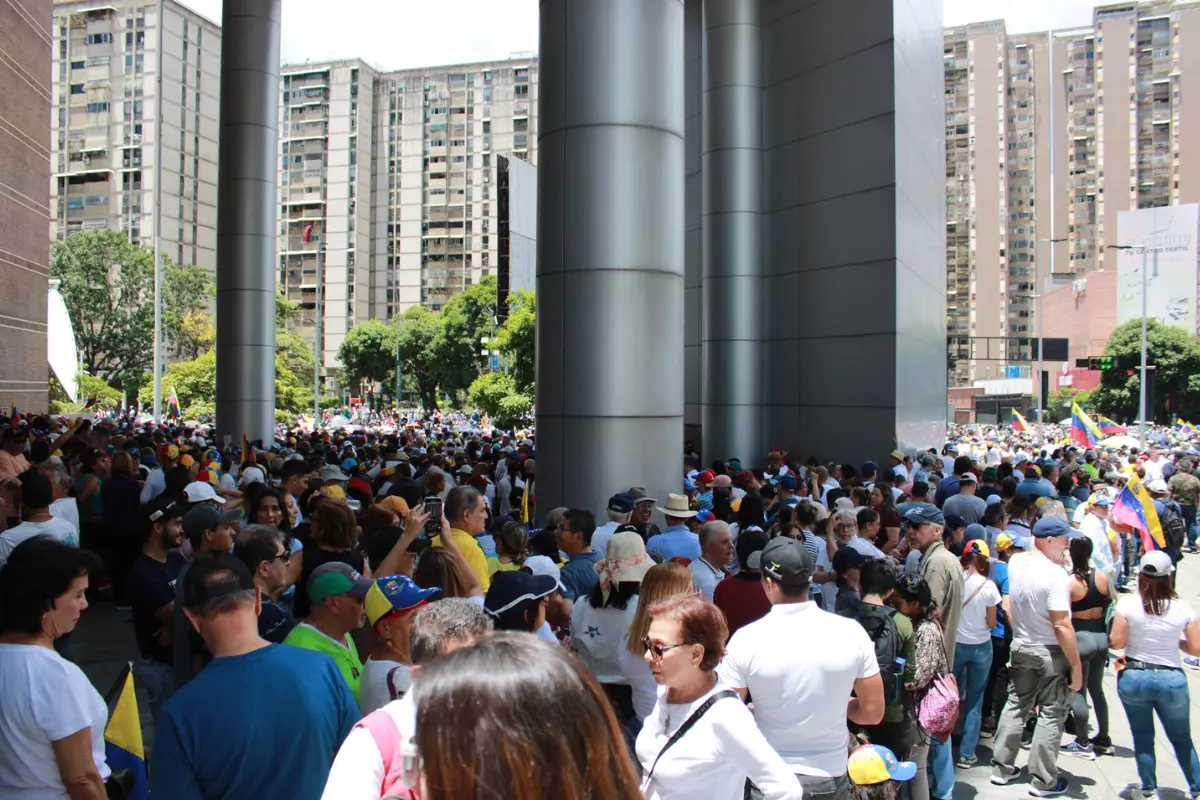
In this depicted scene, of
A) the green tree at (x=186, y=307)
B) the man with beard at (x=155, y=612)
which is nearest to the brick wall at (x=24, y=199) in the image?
the man with beard at (x=155, y=612)

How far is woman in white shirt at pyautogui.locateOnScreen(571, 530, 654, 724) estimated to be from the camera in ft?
16.2

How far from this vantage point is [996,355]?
330 ft

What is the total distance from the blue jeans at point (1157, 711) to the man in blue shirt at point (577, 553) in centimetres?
358

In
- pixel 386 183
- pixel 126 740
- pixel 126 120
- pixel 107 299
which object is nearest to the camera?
pixel 126 740

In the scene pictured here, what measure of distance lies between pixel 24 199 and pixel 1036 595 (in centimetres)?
2988

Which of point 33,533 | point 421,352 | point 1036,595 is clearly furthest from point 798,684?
point 421,352

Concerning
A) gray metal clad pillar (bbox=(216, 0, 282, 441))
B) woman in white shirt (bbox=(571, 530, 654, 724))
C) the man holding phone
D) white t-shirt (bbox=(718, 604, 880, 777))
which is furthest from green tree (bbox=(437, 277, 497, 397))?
white t-shirt (bbox=(718, 604, 880, 777))

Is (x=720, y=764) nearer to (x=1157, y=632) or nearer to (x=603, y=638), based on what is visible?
(x=603, y=638)

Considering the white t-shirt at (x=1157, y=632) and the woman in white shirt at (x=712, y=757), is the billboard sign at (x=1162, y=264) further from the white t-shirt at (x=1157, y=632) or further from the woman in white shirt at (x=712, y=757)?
the woman in white shirt at (x=712, y=757)

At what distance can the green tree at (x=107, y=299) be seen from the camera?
62.8 m

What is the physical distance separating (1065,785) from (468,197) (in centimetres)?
10687

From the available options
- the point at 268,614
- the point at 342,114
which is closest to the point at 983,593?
the point at 268,614

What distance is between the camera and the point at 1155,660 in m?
6.05

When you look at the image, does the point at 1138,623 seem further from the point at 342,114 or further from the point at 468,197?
the point at 342,114
